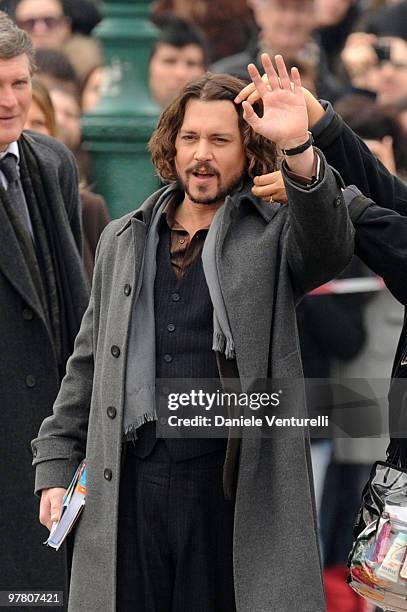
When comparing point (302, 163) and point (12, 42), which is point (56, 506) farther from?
point (12, 42)

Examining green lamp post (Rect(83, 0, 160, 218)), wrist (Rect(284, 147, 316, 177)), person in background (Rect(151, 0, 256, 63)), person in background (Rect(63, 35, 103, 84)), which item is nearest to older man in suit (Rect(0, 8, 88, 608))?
wrist (Rect(284, 147, 316, 177))

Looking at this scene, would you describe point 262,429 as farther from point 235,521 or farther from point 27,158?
point 27,158

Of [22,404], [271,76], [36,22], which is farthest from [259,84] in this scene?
[36,22]

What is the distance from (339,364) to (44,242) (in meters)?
1.73

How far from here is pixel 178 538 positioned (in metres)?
4.22

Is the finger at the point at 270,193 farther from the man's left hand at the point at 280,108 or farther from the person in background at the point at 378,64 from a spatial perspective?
the person in background at the point at 378,64

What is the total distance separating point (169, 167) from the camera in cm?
449

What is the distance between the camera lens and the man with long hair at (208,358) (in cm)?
412

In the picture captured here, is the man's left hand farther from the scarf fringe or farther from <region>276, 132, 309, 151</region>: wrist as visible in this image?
the scarf fringe

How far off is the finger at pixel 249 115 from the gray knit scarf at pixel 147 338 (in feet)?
0.99

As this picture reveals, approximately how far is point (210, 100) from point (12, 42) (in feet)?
3.59

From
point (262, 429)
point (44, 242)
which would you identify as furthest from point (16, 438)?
point (262, 429)

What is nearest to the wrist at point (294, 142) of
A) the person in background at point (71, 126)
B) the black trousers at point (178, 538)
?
the black trousers at point (178, 538)

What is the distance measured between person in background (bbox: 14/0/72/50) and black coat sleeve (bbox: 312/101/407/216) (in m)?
6.02
